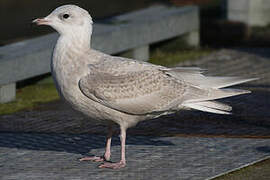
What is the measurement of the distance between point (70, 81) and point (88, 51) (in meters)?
0.47

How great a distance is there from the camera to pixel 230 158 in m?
8.06

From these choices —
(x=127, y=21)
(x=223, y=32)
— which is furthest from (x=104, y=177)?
(x=223, y=32)

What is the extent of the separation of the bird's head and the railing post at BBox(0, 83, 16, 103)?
3422mm

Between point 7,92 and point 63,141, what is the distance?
8.13ft

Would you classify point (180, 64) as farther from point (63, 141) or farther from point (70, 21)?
point (70, 21)

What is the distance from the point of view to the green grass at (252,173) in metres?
7.38

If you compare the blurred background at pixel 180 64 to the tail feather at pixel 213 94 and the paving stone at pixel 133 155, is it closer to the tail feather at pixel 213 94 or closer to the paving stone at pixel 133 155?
the paving stone at pixel 133 155

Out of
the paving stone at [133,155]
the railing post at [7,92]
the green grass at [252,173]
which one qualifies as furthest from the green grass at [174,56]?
the green grass at [252,173]

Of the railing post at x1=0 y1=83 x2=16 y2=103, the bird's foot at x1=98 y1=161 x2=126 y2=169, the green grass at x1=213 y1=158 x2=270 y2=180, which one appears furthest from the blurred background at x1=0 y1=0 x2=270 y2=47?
the green grass at x1=213 y1=158 x2=270 y2=180

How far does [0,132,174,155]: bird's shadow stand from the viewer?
877cm

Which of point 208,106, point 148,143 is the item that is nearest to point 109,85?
point 208,106

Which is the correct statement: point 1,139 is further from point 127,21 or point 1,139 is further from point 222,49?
point 222,49

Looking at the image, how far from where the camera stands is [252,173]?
751cm

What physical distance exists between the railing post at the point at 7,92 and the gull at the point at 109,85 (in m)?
3.41
